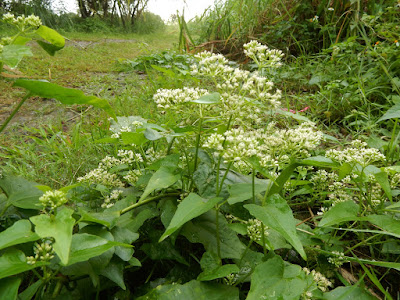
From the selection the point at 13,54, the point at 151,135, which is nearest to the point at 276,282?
the point at 151,135

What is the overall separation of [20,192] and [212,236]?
2.52 feet

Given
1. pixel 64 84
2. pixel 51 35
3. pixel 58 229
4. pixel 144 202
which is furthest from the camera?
pixel 64 84

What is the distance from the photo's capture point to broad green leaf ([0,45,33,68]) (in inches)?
31.4

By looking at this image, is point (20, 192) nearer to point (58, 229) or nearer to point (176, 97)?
point (58, 229)

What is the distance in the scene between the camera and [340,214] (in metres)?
1.02

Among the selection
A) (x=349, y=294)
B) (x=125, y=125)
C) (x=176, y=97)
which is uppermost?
(x=176, y=97)

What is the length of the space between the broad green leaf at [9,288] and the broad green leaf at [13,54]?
585mm

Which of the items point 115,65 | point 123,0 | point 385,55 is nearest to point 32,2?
point 123,0

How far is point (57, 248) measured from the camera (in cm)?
65

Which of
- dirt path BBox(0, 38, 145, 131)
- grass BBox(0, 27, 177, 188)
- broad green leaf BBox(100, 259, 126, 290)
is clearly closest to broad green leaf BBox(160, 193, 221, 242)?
broad green leaf BBox(100, 259, 126, 290)

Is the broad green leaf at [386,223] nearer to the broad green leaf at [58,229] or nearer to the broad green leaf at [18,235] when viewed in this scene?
the broad green leaf at [58,229]

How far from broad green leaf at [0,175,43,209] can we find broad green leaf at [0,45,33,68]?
1.52ft

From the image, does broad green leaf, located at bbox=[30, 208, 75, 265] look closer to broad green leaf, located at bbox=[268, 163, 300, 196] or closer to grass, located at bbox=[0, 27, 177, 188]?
broad green leaf, located at bbox=[268, 163, 300, 196]

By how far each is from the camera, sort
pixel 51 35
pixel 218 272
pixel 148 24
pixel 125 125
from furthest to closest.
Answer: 1. pixel 148 24
2. pixel 125 125
3. pixel 51 35
4. pixel 218 272
